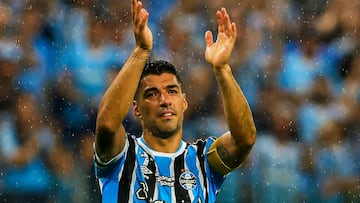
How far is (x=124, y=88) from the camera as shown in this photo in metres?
2.90

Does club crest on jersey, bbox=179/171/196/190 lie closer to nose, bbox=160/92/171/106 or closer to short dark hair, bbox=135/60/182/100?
nose, bbox=160/92/171/106

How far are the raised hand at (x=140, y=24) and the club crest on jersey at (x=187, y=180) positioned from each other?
629 mm

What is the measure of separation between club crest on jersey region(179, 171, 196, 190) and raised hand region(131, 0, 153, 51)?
0.63 meters

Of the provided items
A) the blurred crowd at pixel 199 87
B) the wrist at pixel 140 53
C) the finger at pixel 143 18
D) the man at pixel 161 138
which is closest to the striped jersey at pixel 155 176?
the man at pixel 161 138

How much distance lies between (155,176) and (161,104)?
33cm

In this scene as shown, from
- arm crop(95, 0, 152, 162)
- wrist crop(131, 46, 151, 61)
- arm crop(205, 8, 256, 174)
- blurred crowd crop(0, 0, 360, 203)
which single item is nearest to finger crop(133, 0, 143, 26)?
arm crop(95, 0, 152, 162)

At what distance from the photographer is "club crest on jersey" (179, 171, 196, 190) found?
3.16 meters

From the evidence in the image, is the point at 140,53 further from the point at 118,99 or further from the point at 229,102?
the point at 229,102

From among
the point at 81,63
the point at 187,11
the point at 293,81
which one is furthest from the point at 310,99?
the point at 81,63

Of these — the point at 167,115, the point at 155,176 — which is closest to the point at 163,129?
the point at 167,115

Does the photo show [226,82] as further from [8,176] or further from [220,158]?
[8,176]

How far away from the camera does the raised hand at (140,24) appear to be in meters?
2.89

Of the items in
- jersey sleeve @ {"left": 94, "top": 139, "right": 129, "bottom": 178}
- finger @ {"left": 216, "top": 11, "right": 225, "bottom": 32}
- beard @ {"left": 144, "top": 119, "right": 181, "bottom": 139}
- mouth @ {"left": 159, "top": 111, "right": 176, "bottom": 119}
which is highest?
finger @ {"left": 216, "top": 11, "right": 225, "bottom": 32}

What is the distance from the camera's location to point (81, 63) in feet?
16.0
